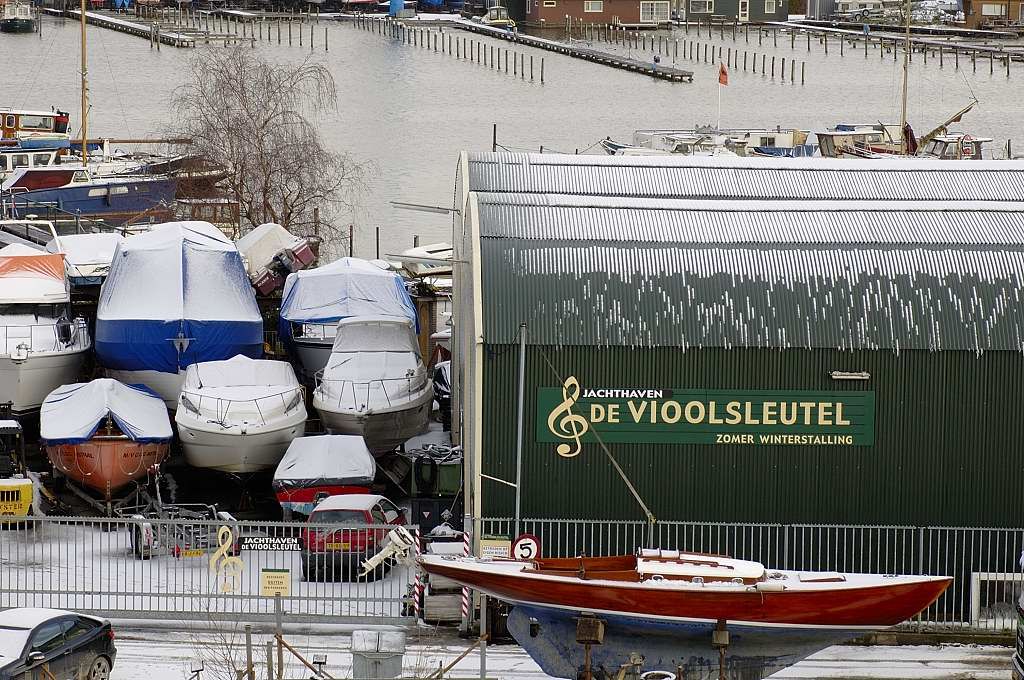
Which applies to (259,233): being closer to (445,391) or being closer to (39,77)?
(445,391)

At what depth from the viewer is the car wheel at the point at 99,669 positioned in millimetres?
17484

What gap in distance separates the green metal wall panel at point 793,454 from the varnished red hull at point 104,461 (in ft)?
22.5

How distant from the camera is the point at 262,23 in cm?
13375

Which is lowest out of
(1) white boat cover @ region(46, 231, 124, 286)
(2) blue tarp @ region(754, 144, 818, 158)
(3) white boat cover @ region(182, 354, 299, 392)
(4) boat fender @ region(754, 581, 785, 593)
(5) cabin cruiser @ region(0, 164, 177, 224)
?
(4) boat fender @ region(754, 581, 785, 593)

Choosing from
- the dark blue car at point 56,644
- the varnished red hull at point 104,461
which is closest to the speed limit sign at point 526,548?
the dark blue car at point 56,644

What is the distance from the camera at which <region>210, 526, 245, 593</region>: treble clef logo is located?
20.3 m

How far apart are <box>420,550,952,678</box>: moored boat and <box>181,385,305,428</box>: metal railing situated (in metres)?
8.09

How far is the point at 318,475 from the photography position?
2355cm

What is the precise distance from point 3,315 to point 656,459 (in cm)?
1378

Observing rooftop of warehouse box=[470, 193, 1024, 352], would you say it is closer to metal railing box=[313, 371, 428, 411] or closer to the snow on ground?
the snow on ground

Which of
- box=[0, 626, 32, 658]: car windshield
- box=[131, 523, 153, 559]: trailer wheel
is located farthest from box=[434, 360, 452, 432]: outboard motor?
box=[0, 626, 32, 658]: car windshield

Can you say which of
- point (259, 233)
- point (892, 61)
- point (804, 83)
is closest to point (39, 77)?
point (804, 83)

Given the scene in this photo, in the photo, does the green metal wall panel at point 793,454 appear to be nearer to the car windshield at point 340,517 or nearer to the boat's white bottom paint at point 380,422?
the car windshield at point 340,517

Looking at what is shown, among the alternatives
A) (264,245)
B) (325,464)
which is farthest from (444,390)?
(264,245)
